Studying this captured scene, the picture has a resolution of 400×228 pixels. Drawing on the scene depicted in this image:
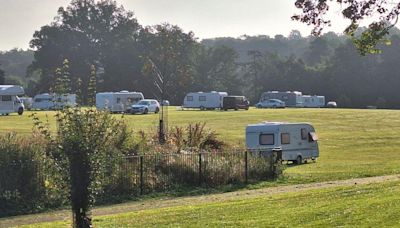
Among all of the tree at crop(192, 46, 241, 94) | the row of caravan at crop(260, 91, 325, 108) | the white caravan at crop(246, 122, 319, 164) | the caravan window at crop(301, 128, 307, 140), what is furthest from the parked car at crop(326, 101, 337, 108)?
the caravan window at crop(301, 128, 307, 140)

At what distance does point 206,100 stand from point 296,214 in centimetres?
7002

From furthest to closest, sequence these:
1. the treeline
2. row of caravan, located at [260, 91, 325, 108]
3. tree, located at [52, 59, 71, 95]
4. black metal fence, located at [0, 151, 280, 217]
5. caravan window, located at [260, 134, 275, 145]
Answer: the treeline < row of caravan, located at [260, 91, 325, 108] < caravan window, located at [260, 134, 275, 145] < black metal fence, located at [0, 151, 280, 217] < tree, located at [52, 59, 71, 95]

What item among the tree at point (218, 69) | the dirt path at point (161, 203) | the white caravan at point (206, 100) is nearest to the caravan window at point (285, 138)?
the dirt path at point (161, 203)

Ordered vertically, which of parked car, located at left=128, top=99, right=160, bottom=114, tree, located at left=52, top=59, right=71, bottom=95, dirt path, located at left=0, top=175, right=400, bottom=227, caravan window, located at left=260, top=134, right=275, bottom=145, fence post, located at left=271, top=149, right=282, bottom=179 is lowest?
dirt path, located at left=0, top=175, right=400, bottom=227

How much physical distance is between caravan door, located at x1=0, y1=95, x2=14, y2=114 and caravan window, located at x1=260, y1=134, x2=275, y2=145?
37244 mm

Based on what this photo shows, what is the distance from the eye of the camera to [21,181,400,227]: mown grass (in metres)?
11.2

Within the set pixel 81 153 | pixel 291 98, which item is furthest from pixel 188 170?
pixel 291 98

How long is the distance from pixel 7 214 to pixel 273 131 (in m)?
17.5

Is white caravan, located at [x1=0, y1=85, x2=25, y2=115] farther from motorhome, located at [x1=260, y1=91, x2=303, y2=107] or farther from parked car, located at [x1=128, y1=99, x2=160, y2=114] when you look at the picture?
motorhome, located at [x1=260, y1=91, x2=303, y2=107]

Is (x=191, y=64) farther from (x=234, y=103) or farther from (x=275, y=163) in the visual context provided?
(x=275, y=163)

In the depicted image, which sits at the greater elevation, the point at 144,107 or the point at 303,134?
the point at 144,107

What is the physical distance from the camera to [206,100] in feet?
270

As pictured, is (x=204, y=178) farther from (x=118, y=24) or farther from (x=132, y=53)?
(x=118, y=24)

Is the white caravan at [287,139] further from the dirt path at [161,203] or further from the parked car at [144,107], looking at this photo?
the parked car at [144,107]
